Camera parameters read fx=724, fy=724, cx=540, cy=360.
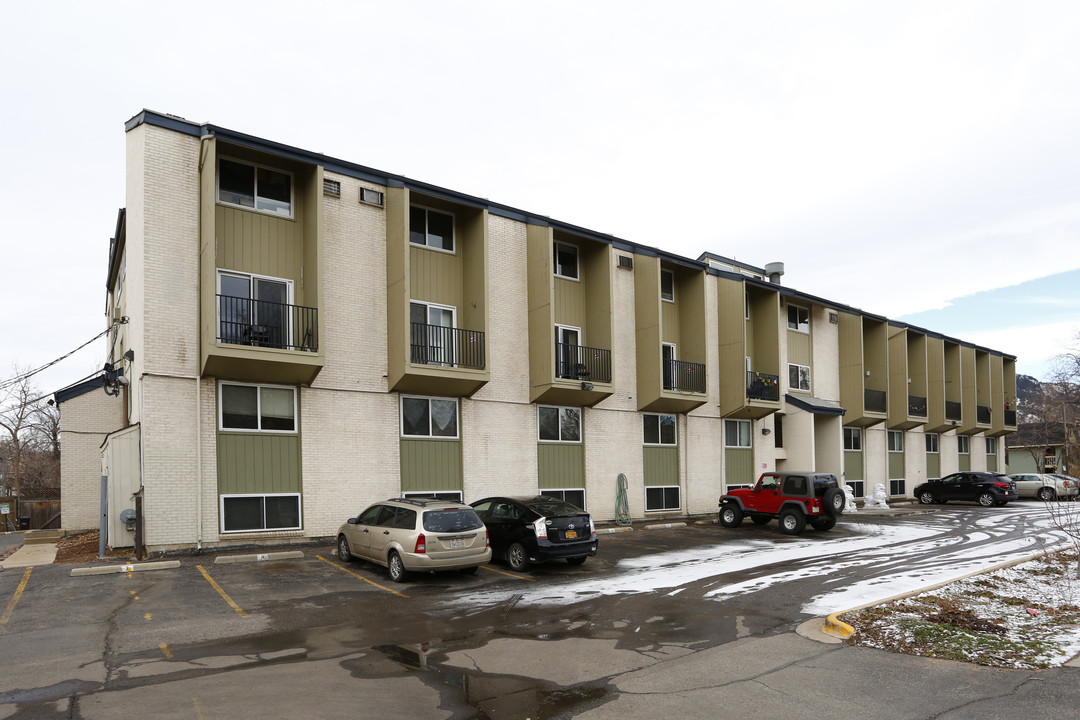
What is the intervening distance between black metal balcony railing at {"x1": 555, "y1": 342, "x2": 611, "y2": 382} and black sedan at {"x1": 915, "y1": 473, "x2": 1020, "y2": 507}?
20961 millimetres

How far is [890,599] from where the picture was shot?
431 inches

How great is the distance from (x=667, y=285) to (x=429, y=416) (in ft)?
39.5

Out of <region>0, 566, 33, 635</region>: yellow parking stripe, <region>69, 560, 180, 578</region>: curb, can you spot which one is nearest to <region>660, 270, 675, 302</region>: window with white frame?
<region>69, 560, 180, 578</region>: curb

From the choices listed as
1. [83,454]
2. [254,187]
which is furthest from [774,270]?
[83,454]

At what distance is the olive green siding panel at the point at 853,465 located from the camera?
116ft

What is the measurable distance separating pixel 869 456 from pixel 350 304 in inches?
1125

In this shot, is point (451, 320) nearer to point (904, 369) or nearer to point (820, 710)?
point (820, 710)

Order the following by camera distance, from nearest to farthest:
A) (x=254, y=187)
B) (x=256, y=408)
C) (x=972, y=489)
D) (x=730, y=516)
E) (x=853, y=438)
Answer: (x=256, y=408) → (x=254, y=187) → (x=730, y=516) → (x=972, y=489) → (x=853, y=438)

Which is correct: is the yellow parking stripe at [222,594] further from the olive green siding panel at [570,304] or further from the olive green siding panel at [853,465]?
the olive green siding panel at [853,465]

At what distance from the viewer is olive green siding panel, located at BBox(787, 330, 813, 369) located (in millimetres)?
33844

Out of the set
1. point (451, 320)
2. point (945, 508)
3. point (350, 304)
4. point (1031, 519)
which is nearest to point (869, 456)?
point (945, 508)

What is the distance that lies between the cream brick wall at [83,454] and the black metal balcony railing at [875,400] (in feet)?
108

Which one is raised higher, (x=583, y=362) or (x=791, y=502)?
(x=583, y=362)

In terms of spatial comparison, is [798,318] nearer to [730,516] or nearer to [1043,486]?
[730,516]
